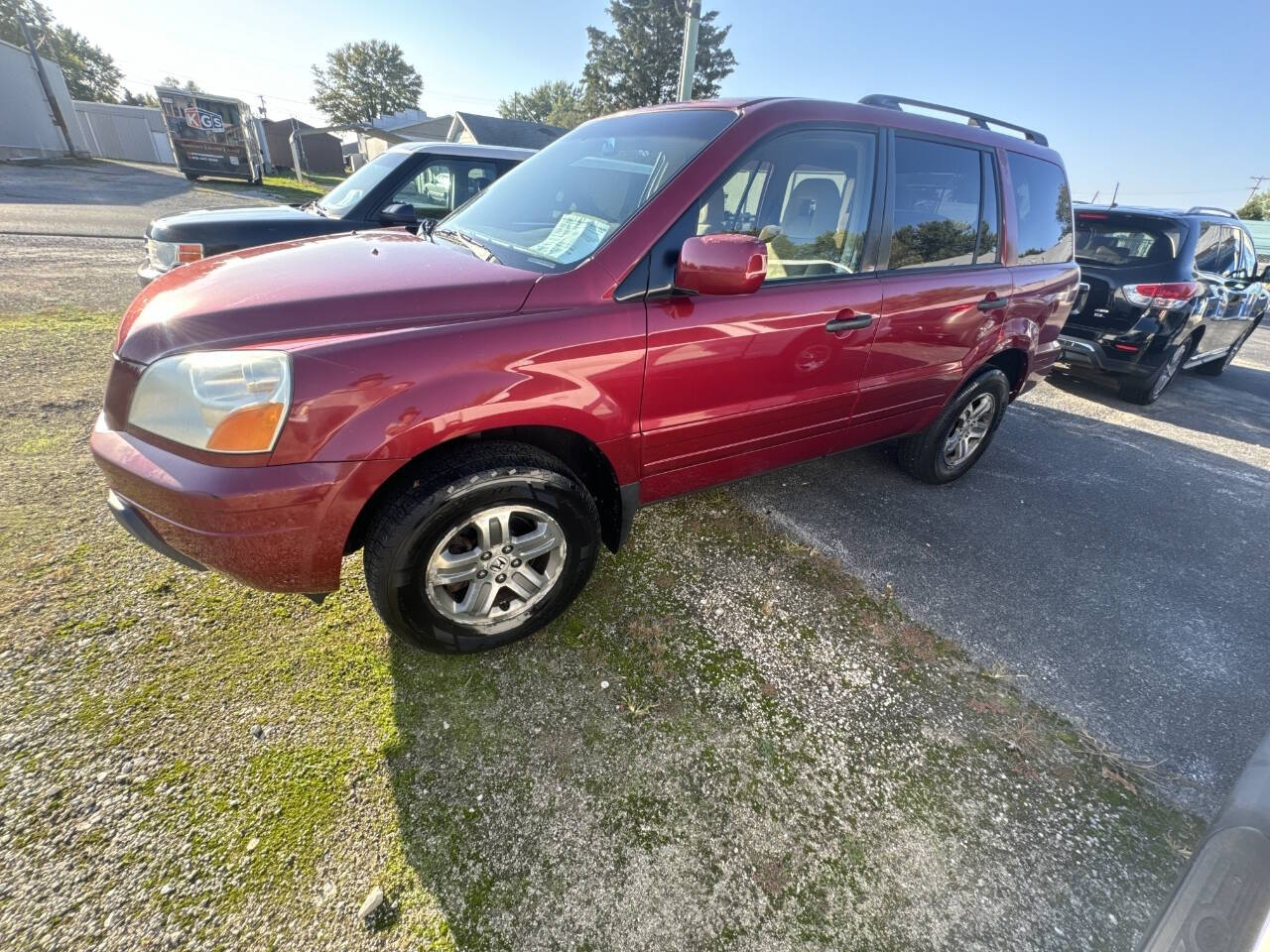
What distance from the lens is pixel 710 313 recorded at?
6.84 ft

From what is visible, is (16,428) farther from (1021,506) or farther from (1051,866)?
(1021,506)

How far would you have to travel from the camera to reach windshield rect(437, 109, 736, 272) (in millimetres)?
2064

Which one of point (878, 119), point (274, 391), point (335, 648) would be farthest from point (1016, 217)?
point (335, 648)

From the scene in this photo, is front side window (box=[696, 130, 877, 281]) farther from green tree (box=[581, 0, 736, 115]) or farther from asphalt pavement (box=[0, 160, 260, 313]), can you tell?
green tree (box=[581, 0, 736, 115])

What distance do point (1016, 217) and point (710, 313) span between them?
236 centimetres

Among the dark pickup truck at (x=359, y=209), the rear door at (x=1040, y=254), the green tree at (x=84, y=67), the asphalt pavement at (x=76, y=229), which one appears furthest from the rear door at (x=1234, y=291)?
the green tree at (x=84, y=67)

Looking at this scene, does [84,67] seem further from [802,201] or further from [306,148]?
[802,201]

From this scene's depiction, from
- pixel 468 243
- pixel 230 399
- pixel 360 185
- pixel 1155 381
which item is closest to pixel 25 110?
pixel 360 185

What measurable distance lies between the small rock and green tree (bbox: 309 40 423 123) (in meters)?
60.2

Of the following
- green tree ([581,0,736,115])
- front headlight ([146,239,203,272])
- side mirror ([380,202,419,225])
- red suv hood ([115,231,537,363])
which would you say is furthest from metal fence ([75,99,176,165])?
red suv hood ([115,231,537,363])

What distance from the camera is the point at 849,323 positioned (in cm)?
250

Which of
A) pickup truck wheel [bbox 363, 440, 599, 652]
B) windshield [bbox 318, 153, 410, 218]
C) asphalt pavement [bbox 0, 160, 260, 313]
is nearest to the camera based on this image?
pickup truck wheel [bbox 363, 440, 599, 652]

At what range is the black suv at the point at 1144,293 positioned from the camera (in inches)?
204

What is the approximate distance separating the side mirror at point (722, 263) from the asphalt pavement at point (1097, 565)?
1.61 meters
